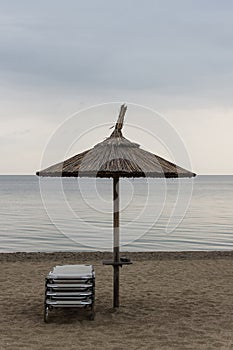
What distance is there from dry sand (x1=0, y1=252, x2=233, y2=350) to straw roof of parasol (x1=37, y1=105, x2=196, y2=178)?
178 centimetres

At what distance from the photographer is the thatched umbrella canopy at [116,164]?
7512mm

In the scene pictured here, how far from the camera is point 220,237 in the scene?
23594 mm

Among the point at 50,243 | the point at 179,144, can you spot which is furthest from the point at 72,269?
the point at 50,243

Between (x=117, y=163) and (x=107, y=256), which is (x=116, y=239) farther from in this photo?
(x=107, y=256)

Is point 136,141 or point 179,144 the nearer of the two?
point 179,144

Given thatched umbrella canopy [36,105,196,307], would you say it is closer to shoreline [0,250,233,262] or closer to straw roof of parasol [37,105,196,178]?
straw roof of parasol [37,105,196,178]

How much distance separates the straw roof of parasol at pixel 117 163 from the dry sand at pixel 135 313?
178 centimetres

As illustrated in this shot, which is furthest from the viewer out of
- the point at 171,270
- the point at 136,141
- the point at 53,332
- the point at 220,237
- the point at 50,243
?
the point at 220,237

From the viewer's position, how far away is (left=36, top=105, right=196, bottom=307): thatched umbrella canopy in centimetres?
751

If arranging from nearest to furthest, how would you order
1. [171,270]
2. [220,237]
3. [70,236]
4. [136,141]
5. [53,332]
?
[53,332] → [136,141] → [171,270] → [220,237] → [70,236]

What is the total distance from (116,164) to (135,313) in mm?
1934

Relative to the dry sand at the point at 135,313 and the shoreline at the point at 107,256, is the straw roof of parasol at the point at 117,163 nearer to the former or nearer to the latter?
the dry sand at the point at 135,313

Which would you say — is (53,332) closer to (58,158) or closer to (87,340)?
(87,340)

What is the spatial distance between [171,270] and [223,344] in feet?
18.3
